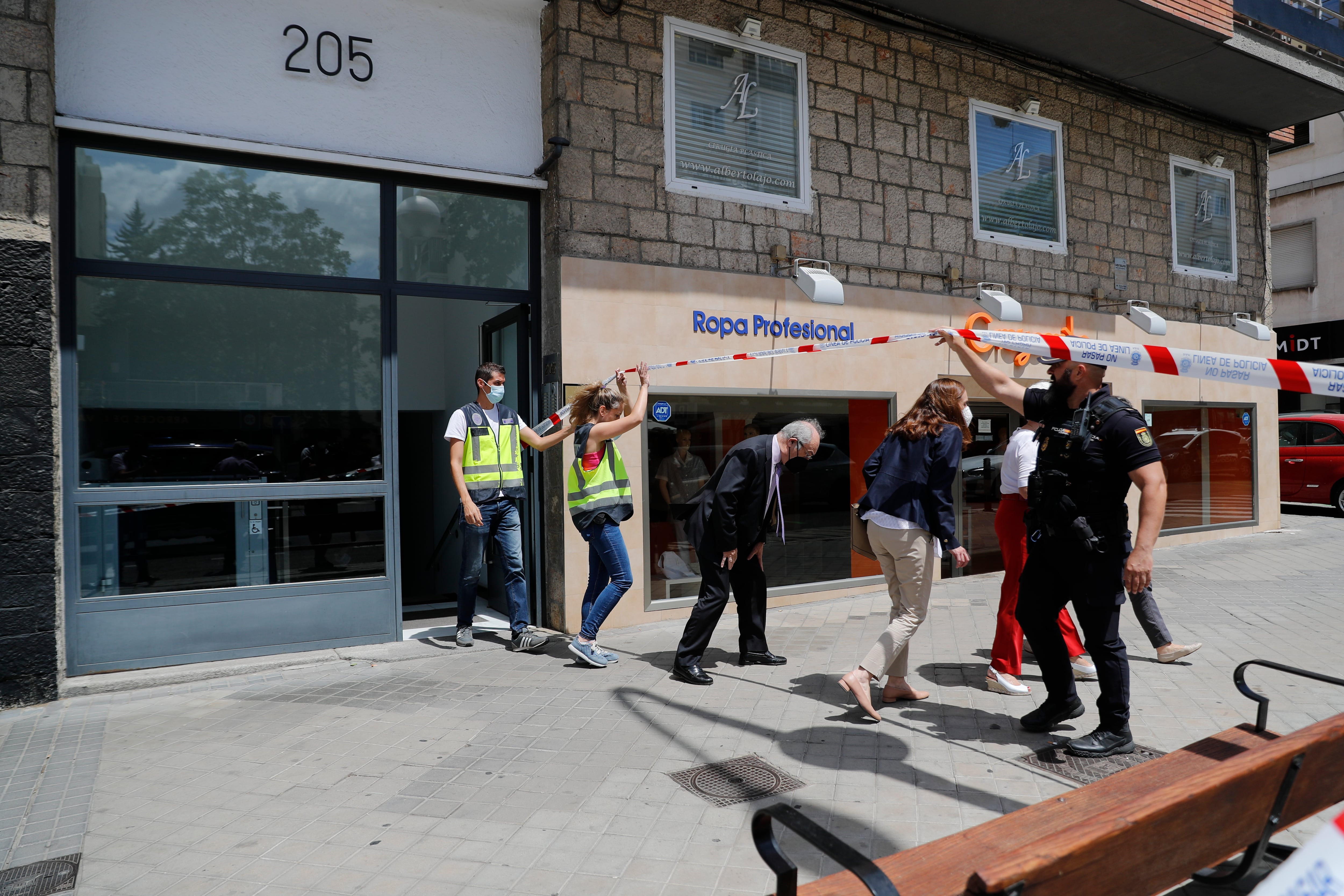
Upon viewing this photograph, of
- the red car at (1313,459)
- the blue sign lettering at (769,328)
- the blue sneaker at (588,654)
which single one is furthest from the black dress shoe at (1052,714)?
the red car at (1313,459)

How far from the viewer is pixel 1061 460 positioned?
13.7 ft

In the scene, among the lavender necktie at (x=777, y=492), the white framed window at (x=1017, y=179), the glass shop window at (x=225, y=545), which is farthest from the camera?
the white framed window at (x=1017, y=179)

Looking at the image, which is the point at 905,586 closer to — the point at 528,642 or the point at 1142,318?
the point at 528,642

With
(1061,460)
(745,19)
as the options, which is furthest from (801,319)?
(1061,460)

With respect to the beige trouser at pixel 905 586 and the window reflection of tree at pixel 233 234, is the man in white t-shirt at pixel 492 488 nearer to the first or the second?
the window reflection of tree at pixel 233 234

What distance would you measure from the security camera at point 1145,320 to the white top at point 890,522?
7.70 metres

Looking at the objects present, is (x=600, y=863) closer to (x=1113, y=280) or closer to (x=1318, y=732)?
(x=1318, y=732)

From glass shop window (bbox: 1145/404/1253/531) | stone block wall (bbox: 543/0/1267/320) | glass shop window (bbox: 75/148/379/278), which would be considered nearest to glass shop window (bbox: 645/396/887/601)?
A: stone block wall (bbox: 543/0/1267/320)

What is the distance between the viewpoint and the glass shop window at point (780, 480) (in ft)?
25.6

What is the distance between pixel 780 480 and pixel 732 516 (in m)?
1.68

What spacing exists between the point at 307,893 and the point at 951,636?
16.9 feet

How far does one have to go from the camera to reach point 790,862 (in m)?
1.98

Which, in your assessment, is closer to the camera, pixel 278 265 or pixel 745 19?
pixel 278 265

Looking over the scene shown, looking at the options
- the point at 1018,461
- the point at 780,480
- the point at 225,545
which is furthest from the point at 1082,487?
the point at 225,545
